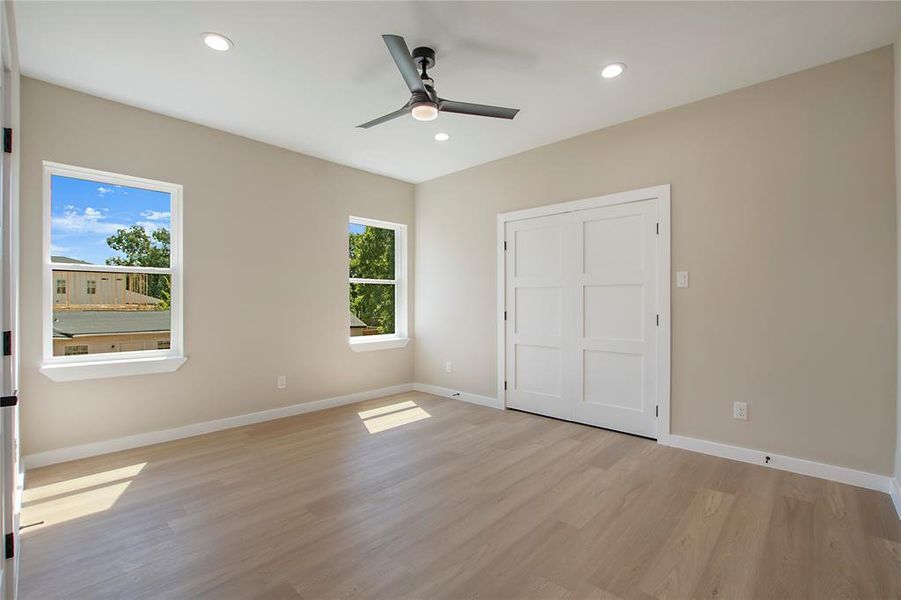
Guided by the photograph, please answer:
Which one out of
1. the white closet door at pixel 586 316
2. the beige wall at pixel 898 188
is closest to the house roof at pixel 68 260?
the white closet door at pixel 586 316

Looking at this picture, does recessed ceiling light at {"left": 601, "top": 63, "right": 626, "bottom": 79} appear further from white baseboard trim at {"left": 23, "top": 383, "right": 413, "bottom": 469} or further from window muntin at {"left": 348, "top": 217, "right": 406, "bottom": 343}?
white baseboard trim at {"left": 23, "top": 383, "right": 413, "bottom": 469}

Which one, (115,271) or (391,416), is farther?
(391,416)

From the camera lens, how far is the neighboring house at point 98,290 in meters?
3.26

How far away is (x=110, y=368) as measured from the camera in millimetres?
3357

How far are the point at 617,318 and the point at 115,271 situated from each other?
424cm

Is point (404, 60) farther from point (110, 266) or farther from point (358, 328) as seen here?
point (358, 328)

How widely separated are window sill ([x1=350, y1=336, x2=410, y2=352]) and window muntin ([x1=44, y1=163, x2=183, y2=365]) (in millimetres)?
1832

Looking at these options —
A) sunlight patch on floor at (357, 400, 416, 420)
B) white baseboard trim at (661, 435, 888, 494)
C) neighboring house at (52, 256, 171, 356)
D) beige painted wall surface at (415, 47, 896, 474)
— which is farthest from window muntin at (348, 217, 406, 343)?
white baseboard trim at (661, 435, 888, 494)

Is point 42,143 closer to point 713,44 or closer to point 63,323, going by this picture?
point 63,323

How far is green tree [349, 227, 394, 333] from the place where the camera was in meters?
5.27

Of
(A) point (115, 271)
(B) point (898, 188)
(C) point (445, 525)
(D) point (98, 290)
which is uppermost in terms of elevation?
(B) point (898, 188)

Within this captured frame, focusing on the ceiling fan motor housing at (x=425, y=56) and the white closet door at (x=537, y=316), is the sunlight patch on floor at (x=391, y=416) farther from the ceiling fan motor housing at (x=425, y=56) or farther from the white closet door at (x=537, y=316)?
the ceiling fan motor housing at (x=425, y=56)

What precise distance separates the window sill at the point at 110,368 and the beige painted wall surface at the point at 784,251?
4036 mm

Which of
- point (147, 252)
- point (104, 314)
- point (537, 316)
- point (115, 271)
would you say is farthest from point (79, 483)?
point (537, 316)
